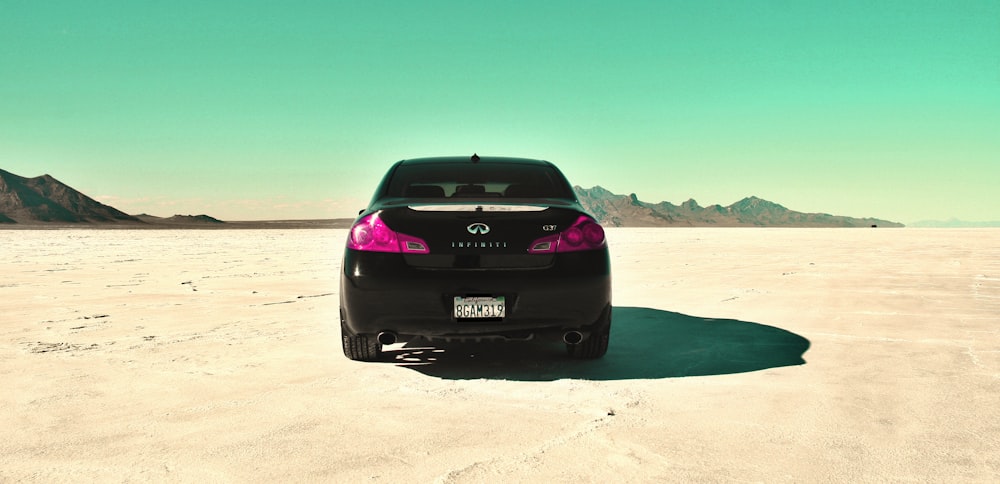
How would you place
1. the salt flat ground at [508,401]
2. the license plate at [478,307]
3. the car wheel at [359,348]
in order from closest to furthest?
1. the salt flat ground at [508,401]
2. the license plate at [478,307]
3. the car wheel at [359,348]

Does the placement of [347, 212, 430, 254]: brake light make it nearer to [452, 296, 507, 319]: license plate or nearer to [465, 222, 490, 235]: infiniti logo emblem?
[465, 222, 490, 235]: infiniti logo emblem

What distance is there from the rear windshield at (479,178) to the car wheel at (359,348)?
1147mm

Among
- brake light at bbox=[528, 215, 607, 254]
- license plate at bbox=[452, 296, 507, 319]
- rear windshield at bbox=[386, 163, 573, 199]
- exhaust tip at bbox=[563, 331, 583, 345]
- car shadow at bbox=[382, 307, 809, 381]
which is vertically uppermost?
rear windshield at bbox=[386, 163, 573, 199]

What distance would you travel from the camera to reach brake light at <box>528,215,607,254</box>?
484 cm

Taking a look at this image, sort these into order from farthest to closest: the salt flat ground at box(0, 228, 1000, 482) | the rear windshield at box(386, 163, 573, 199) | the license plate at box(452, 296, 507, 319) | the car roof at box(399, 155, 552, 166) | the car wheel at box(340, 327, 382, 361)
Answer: the car roof at box(399, 155, 552, 166) < the rear windshield at box(386, 163, 573, 199) < the car wheel at box(340, 327, 382, 361) < the license plate at box(452, 296, 507, 319) < the salt flat ground at box(0, 228, 1000, 482)

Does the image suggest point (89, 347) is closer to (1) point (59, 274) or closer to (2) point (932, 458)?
(2) point (932, 458)

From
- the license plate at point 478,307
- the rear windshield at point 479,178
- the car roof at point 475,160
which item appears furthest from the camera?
the car roof at point 475,160

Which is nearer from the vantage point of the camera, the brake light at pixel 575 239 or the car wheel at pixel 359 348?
the brake light at pixel 575 239

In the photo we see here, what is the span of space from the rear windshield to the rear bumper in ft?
3.29

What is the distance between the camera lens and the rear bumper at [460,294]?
15.6 feet

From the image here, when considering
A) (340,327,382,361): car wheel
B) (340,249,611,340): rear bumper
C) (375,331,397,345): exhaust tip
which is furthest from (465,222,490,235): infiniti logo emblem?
(340,327,382,361): car wheel

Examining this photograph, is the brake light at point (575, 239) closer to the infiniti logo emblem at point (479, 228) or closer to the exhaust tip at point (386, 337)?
the infiniti logo emblem at point (479, 228)

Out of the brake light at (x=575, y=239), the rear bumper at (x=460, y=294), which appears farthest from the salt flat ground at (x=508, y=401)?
the brake light at (x=575, y=239)

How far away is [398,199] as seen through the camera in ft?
17.3
